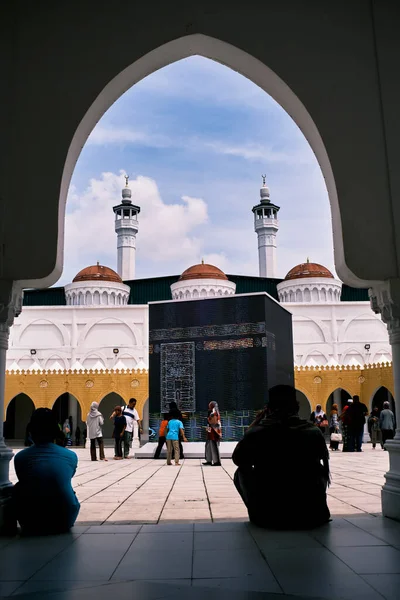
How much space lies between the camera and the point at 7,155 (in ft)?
14.8

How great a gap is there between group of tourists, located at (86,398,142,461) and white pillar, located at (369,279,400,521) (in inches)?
290

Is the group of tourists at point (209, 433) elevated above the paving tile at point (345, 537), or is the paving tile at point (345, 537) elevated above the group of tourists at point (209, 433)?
the group of tourists at point (209, 433)

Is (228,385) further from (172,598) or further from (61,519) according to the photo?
(172,598)

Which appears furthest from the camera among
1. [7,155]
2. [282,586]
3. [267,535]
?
[7,155]

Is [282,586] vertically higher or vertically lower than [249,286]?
lower

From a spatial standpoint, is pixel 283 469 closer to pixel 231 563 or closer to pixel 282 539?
pixel 282 539

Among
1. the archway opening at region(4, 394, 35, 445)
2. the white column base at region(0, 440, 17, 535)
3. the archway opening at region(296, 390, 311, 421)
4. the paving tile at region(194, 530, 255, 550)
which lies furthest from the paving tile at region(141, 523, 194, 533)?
the archway opening at region(4, 394, 35, 445)

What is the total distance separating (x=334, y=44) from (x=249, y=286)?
1211 inches

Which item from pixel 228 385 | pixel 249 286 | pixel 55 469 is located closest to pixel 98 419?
pixel 228 385

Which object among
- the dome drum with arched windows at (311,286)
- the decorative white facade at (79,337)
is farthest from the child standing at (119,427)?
the dome drum with arched windows at (311,286)

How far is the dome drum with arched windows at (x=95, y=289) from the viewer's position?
29625mm

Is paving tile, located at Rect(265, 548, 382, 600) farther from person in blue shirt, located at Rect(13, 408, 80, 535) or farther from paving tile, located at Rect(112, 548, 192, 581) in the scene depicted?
person in blue shirt, located at Rect(13, 408, 80, 535)

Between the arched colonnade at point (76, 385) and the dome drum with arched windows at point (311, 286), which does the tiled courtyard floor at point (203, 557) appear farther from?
the dome drum with arched windows at point (311, 286)

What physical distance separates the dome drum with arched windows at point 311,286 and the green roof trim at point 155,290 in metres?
5.17
